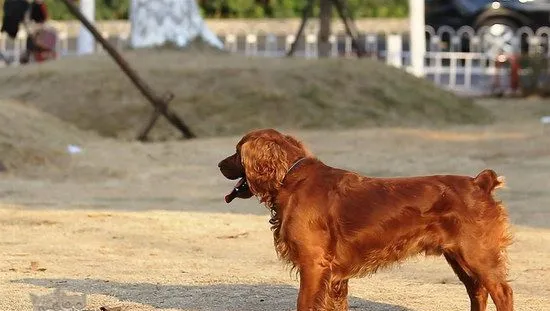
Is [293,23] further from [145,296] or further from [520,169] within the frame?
[145,296]

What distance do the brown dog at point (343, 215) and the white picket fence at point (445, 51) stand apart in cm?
1794

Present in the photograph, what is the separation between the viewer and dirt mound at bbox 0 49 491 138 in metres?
17.5

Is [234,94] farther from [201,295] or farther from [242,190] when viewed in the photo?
[242,190]

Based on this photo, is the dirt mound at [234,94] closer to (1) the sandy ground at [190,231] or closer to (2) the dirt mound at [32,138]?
(2) the dirt mound at [32,138]

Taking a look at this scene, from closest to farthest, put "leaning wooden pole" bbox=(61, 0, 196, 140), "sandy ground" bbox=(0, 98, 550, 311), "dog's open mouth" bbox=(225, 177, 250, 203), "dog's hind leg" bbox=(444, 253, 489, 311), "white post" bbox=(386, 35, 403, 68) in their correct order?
"dog's open mouth" bbox=(225, 177, 250, 203), "dog's hind leg" bbox=(444, 253, 489, 311), "sandy ground" bbox=(0, 98, 550, 311), "leaning wooden pole" bbox=(61, 0, 196, 140), "white post" bbox=(386, 35, 403, 68)

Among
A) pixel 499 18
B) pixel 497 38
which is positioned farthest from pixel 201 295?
pixel 499 18

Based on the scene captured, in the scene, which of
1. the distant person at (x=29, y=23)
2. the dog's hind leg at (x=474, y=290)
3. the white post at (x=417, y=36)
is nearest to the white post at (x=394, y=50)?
the white post at (x=417, y=36)

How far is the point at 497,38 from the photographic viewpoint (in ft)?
88.8

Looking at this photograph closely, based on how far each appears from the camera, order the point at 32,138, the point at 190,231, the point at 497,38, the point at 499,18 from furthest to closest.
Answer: the point at 499,18 < the point at 497,38 < the point at 32,138 < the point at 190,231

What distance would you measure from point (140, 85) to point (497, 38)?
508 inches

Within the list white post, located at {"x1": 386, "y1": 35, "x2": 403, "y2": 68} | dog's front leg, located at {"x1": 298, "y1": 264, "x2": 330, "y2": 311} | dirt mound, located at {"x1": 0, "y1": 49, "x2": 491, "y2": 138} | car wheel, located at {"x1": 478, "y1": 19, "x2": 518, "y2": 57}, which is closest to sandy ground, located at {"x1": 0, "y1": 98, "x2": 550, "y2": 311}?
dog's front leg, located at {"x1": 298, "y1": 264, "x2": 330, "y2": 311}

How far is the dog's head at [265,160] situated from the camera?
5.75 metres

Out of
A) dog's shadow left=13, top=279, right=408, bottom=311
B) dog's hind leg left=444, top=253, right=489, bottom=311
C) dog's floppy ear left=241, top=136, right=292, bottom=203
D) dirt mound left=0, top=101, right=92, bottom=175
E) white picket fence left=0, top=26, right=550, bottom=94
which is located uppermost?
dog's floppy ear left=241, top=136, right=292, bottom=203

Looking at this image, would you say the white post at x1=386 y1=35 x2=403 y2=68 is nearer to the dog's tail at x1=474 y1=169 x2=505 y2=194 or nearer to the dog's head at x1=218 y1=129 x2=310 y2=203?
the dog's tail at x1=474 y1=169 x2=505 y2=194
